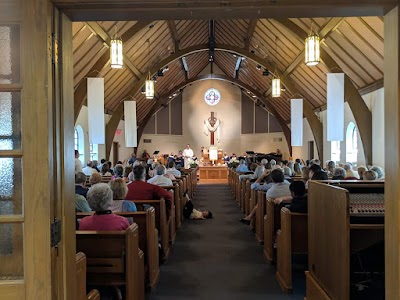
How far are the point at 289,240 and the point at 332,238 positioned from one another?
1088 millimetres

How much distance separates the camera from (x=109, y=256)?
2.98m

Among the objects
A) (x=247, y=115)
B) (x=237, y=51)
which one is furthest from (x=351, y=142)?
(x=247, y=115)

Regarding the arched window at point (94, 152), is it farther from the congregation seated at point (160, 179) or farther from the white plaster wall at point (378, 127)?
the white plaster wall at point (378, 127)

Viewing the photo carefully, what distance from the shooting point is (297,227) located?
4.05 metres

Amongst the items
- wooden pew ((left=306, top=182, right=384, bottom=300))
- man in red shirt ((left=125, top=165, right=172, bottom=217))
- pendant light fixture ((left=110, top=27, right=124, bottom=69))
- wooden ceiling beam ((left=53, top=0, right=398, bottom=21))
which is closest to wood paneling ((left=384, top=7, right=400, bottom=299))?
wooden ceiling beam ((left=53, top=0, right=398, bottom=21))

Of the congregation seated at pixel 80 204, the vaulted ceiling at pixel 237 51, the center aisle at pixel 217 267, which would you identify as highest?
the vaulted ceiling at pixel 237 51

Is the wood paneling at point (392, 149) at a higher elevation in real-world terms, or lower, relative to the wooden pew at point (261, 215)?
higher

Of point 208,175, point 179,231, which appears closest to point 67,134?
point 179,231

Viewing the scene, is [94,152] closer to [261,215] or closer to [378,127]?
[378,127]

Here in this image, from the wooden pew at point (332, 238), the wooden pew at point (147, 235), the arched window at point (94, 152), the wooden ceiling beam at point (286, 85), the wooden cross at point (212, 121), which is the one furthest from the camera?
the wooden cross at point (212, 121)

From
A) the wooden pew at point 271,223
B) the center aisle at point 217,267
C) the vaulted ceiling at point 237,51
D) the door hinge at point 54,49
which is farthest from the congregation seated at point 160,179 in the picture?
the door hinge at point 54,49

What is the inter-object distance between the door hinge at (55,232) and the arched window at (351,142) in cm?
1074

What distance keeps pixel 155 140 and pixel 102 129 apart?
13.6 meters

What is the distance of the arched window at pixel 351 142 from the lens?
1154 centimetres
